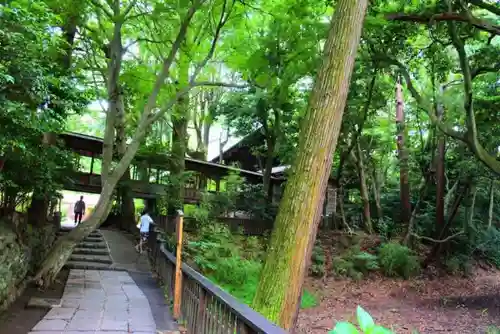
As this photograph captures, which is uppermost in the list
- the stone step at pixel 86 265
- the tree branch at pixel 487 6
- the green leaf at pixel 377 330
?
the tree branch at pixel 487 6

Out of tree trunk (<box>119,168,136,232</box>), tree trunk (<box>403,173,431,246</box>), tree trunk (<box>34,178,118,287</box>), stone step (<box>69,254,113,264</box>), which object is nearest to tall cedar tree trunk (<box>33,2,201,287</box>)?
tree trunk (<box>34,178,118,287</box>)

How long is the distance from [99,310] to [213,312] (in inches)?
137

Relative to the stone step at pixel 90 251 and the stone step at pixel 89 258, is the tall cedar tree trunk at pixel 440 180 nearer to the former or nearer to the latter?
the stone step at pixel 89 258

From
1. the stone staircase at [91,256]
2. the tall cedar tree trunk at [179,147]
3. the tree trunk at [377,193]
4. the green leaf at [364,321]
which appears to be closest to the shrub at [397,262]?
the tree trunk at [377,193]

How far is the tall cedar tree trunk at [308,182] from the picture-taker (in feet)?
13.3

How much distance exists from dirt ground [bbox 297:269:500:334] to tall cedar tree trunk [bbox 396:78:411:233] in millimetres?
3364

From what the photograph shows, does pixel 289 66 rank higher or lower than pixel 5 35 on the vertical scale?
higher

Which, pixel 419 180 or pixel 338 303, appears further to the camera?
pixel 419 180

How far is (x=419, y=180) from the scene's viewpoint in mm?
18641

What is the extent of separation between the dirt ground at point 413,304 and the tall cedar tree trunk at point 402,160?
3364 millimetres

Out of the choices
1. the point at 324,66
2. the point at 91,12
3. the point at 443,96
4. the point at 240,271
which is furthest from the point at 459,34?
the point at 91,12

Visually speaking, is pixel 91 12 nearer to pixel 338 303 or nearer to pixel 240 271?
pixel 240 271

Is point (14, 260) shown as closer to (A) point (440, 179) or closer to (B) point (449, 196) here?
(A) point (440, 179)

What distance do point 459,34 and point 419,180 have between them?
32.1 feet
